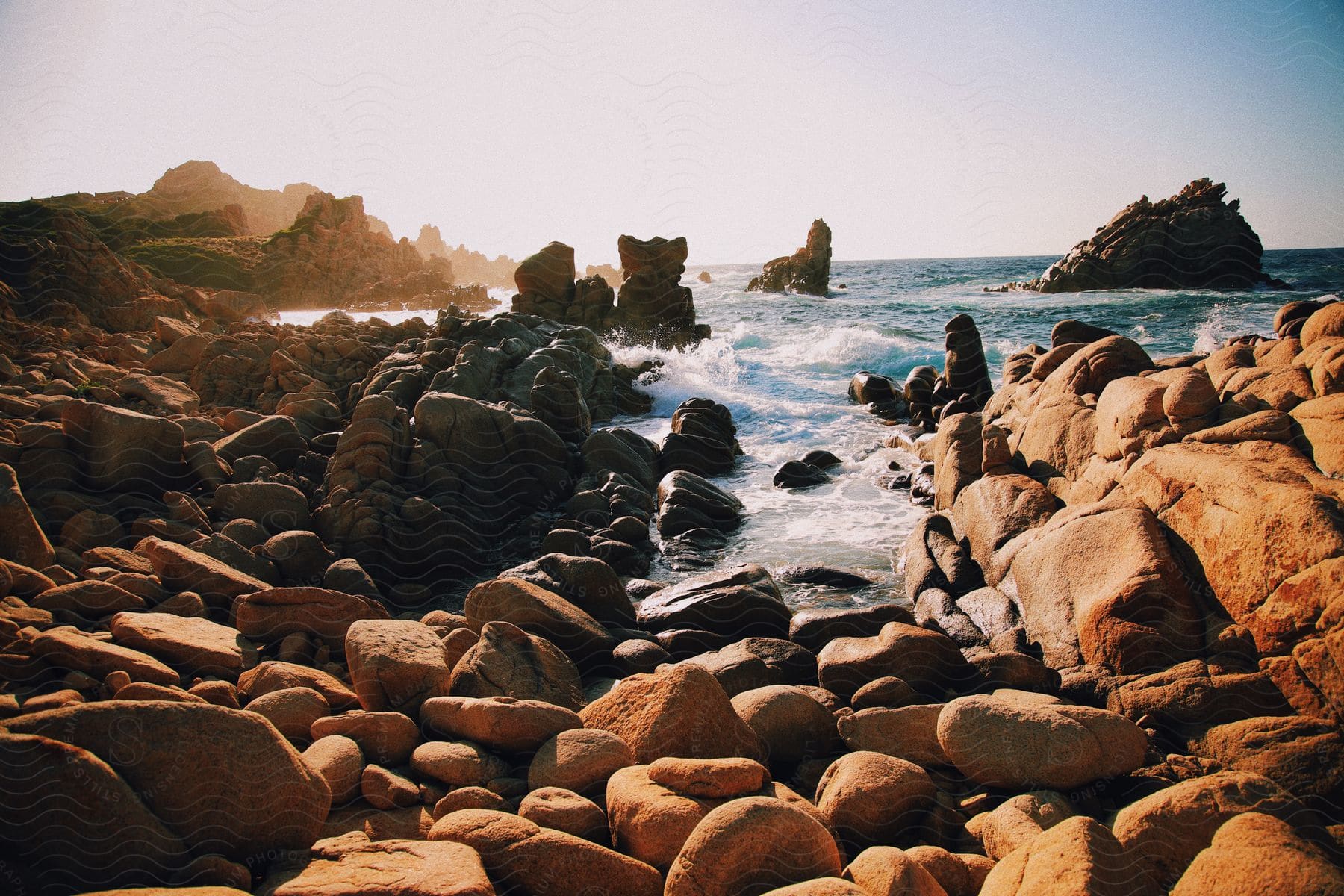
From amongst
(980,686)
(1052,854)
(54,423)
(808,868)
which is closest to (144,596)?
(54,423)

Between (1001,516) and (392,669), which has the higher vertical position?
(1001,516)

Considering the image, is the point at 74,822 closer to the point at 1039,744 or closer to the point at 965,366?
the point at 1039,744

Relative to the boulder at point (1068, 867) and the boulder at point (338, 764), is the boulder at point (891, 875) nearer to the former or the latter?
the boulder at point (1068, 867)

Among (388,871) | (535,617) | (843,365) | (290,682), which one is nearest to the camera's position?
(388,871)

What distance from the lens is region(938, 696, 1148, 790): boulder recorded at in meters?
2.59

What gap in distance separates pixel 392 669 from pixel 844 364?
49.1ft

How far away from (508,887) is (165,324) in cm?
1142

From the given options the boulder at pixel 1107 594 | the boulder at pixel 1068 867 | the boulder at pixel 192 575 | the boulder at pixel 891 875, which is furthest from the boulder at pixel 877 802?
the boulder at pixel 192 575

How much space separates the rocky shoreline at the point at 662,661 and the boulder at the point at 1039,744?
13 mm

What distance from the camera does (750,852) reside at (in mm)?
1865

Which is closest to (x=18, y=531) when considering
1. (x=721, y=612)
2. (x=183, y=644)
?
(x=183, y=644)

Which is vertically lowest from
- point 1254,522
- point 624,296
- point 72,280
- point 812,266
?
point 1254,522

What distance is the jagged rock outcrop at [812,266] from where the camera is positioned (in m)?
35.6

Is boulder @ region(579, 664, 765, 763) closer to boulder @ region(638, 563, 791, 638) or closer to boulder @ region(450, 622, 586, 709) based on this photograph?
boulder @ region(450, 622, 586, 709)
